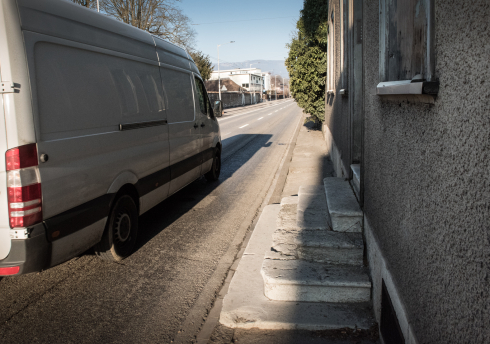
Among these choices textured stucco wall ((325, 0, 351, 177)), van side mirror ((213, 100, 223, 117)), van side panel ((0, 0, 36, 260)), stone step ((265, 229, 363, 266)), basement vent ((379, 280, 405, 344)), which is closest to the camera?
basement vent ((379, 280, 405, 344))

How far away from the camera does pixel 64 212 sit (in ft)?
11.0

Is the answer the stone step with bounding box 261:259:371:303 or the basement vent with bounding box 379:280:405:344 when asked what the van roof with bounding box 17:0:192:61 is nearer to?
the stone step with bounding box 261:259:371:303

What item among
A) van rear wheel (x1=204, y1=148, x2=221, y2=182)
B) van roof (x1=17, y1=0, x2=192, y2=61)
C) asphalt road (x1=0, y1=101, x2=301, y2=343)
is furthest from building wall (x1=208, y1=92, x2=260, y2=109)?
van roof (x1=17, y1=0, x2=192, y2=61)

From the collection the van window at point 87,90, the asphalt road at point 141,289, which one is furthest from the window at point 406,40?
the van window at point 87,90

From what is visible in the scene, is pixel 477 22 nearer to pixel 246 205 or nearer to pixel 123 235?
pixel 123 235

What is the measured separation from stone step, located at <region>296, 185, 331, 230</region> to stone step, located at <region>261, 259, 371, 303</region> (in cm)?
83

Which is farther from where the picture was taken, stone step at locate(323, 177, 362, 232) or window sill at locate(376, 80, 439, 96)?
stone step at locate(323, 177, 362, 232)

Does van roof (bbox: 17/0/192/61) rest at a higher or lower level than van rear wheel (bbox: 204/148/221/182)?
higher

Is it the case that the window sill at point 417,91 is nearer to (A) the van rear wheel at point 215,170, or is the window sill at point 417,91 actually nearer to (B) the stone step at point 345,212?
(B) the stone step at point 345,212

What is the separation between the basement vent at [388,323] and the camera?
2.45m

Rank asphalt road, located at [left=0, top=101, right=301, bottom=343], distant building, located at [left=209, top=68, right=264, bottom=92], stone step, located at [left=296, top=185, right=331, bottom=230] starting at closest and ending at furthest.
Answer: asphalt road, located at [left=0, top=101, right=301, bottom=343] < stone step, located at [left=296, top=185, right=331, bottom=230] < distant building, located at [left=209, top=68, right=264, bottom=92]

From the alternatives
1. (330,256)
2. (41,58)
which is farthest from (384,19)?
(41,58)

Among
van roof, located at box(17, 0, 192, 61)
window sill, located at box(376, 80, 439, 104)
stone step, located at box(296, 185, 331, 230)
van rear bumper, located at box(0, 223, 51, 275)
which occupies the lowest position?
stone step, located at box(296, 185, 331, 230)

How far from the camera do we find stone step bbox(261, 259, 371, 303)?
343cm
